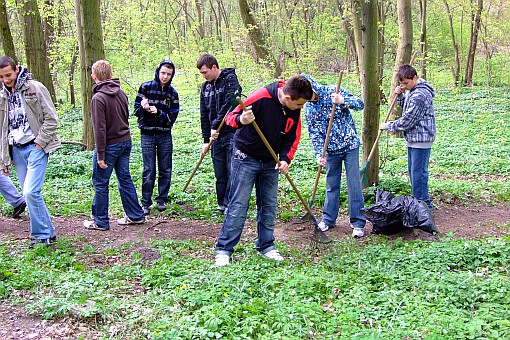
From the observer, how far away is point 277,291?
4.23 metres

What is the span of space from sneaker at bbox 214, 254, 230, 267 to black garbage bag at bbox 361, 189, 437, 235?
6.70 feet

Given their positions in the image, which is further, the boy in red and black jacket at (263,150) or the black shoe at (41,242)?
the black shoe at (41,242)

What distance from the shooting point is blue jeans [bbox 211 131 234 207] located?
6684mm

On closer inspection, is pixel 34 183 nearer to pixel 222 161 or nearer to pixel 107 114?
pixel 107 114

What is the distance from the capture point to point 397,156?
1145 cm

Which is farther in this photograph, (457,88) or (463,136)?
(457,88)

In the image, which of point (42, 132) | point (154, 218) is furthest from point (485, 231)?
point (42, 132)

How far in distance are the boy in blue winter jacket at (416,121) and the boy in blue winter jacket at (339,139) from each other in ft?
2.63

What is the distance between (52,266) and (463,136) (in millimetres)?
12127

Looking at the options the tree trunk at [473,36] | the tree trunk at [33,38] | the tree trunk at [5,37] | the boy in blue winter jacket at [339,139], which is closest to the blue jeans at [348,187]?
the boy in blue winter jacket at [339,139]

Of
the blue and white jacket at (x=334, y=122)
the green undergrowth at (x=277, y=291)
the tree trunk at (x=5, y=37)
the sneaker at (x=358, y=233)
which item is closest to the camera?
the green undergrowth at (x=277, y=291)

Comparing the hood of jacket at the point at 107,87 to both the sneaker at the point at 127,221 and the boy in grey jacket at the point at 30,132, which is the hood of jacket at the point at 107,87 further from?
the sneaker at the point at 127,221

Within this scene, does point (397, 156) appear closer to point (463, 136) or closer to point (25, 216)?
point (463, 136)

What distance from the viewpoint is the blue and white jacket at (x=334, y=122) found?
594 centimetres
